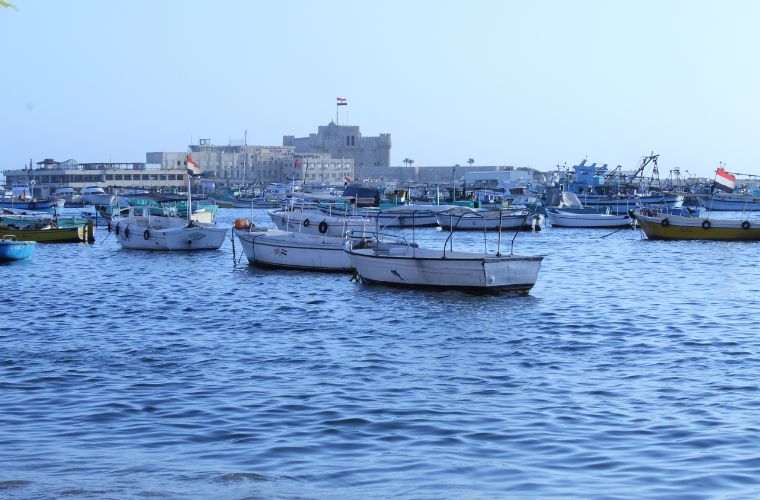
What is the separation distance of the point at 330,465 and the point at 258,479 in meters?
1.00

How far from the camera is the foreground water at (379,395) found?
11477 mm

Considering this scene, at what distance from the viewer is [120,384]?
55.6 ft

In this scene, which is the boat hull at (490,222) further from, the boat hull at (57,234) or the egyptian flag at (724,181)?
the boat hull at (57,234)

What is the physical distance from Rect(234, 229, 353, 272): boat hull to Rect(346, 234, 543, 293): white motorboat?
5517mm

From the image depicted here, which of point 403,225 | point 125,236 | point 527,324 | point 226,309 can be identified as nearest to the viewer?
point 527,324

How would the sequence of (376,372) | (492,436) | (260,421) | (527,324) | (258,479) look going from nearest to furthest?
(258,479) → (492,436) → (260,421) → (376,372) → (527,324)

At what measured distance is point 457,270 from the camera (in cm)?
3055

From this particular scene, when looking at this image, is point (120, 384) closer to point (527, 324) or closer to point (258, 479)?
point (258, 479)

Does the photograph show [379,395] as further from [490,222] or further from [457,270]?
[490,222]

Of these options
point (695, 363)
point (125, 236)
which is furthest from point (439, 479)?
point (125, 236)

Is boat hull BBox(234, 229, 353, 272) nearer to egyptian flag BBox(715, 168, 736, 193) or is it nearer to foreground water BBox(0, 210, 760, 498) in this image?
foreground water BBox(0, 210, 760, 498)

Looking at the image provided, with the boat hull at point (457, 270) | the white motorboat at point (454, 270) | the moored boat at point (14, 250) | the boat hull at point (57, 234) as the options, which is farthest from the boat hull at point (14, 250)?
the boat hull at point (457, 270)

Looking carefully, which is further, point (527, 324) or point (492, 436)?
point (527, 324)

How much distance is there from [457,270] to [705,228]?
34067 millimetres
